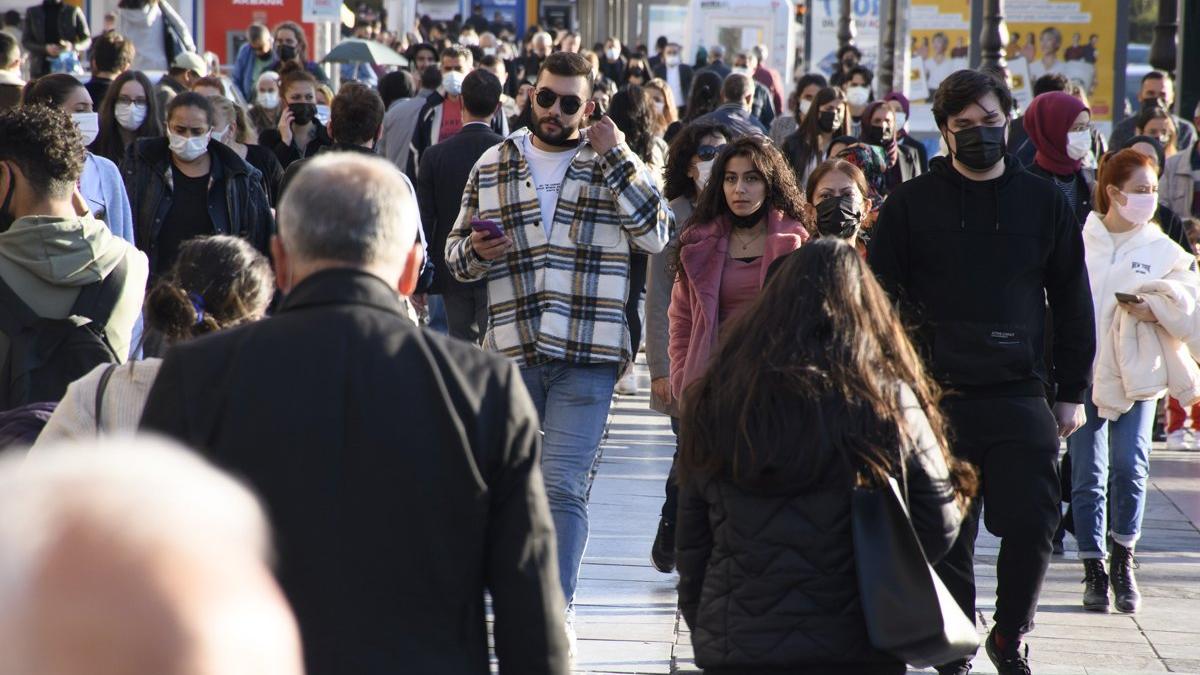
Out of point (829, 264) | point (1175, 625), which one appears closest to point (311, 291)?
point (829, 264)

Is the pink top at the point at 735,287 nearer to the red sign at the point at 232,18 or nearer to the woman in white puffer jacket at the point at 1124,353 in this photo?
the woman in white puffer jacket at the point at 1124,353

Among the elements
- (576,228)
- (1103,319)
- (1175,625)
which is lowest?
(1175,625)

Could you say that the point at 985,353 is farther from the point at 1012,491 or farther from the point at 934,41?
the point at 934,41

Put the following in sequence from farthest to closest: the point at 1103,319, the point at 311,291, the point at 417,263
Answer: the point at 1103,319
the point at 417,263
the point at 311,291

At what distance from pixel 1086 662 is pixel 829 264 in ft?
9.50

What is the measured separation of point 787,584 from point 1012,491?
2014 millimetres

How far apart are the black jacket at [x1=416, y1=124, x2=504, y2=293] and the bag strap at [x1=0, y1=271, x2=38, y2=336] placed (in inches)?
157

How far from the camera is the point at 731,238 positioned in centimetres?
649

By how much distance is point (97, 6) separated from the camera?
23734 mm

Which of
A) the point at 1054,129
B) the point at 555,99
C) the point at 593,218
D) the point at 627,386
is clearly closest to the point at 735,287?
the point at 593,218

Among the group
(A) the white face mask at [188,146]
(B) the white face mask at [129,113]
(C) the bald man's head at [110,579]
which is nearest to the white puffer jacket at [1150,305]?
(A) the white face mask at [188,146]

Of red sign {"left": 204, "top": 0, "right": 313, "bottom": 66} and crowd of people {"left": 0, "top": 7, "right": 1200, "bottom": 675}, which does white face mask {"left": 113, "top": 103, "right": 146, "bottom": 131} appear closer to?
crowd of people {"left": 0, "top": 7, "right": 1200, "bottom": 675}

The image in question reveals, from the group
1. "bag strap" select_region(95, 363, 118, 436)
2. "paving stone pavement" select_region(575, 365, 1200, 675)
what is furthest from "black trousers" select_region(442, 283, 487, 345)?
"bag strap" select_region(95, 363, 118, 436)

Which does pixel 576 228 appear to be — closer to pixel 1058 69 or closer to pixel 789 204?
pixel 789 204
